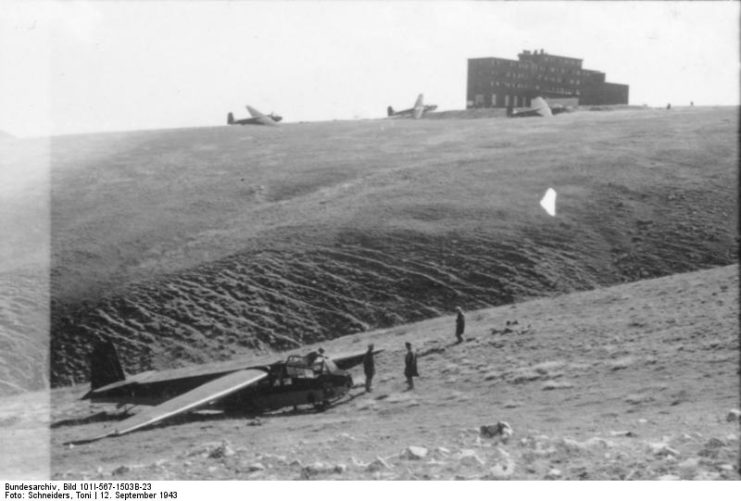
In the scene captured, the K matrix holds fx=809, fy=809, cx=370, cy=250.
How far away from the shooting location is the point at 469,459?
12352mm

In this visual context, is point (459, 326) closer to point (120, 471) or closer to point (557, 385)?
point (557, 385)

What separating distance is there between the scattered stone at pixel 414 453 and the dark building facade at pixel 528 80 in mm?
95960

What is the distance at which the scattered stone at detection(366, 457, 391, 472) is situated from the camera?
40.0 feet

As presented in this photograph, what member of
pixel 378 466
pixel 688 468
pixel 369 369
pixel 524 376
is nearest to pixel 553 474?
pixel 688 468

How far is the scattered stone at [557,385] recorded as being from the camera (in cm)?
1814

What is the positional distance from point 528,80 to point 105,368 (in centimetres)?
9727

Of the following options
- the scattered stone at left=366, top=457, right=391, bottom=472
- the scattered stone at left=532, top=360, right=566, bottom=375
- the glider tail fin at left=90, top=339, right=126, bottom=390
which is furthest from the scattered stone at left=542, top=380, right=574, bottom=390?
the glider tail fin at left=90, top=339, right=126, bottom=390

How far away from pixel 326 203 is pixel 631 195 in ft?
49.4

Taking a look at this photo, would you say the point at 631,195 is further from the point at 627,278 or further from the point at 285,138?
the point at 285,138

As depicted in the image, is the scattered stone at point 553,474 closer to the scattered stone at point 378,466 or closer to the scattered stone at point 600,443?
the scattered stone at point 600,443

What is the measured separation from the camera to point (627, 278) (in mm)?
30344

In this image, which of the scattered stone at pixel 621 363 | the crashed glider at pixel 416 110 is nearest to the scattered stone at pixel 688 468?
the scattered stone at pixel 621 363

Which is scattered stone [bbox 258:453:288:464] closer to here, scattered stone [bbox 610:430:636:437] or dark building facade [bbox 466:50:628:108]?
scattered stone [bbox 610:430:636:437]

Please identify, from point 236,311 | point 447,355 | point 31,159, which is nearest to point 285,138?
point 31,159
